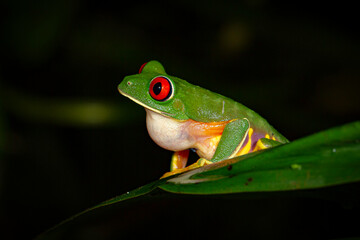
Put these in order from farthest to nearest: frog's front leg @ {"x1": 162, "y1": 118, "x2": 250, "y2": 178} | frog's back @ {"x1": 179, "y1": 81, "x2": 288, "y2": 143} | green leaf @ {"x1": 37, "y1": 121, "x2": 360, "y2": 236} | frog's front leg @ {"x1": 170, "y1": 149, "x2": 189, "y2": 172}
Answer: frog's front leg @ {"x1": 170, "y1": 149, "x2": 189, "y2": 172}, frog's back @ {"x1": 179, "y1": 81, "x2": 288, "y2": 143}, frog's front leg @ {"x1": 162, "y1": 118, "x2": 250, "y2": 178}, green leaf @ {"x1": 37, "y1": 121, "x2": 360, "y2": 236}

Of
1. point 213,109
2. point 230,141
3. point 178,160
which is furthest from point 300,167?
point 178,160

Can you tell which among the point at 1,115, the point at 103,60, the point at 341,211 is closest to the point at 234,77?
the point at 103,60

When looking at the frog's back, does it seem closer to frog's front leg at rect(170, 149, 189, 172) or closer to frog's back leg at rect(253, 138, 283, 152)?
frog's back leg at rect(253, 138, 283, 152)

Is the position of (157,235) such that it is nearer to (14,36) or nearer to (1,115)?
(1,115)

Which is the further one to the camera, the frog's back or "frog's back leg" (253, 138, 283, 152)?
the frog's back

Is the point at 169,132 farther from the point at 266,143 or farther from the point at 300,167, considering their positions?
the point at 300,167

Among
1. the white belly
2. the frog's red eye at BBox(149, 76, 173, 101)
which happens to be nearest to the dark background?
the white belly

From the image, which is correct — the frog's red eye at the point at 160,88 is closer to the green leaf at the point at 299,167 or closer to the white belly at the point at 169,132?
the white belly at the point at 169,132

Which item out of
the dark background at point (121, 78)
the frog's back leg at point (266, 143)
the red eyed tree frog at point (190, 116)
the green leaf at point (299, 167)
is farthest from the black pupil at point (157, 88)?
the dark background at point (121, 78)
